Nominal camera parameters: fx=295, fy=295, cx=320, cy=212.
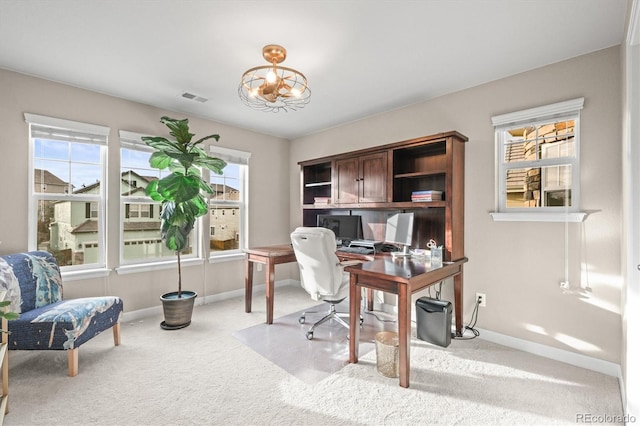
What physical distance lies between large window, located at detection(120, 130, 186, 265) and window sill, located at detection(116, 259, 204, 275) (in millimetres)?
86

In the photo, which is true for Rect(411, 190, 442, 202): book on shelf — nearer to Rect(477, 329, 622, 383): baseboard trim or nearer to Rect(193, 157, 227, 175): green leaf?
Rect(477, 329, 622, 383): baseboard trim

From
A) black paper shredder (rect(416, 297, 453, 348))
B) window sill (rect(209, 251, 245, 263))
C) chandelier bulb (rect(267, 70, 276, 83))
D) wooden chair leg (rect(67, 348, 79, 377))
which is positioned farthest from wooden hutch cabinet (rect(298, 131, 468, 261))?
wooden chair leg (rect(67, 348, 79, 377))

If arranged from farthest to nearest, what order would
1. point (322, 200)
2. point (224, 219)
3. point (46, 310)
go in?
1. point (224, 219)
2. point (322, 200)
3. point (46, 310)

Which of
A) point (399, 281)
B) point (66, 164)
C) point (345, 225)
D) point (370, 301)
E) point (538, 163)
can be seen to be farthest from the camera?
point (345, 225)

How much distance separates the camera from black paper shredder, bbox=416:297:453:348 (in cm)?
269

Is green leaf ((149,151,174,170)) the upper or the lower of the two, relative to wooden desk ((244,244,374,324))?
upper

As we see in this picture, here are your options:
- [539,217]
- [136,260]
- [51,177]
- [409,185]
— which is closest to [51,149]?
[51,177]

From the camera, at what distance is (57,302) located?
2.64 meters

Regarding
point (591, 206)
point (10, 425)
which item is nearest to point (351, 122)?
point (591, 206)

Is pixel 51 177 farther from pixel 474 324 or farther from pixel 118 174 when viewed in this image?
pixel 474 324

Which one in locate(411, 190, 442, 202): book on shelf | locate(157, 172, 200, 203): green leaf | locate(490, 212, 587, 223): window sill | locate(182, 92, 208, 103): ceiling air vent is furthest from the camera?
locate(182, 92, 208, 103): ceiling air vent

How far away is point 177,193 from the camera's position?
3.19m

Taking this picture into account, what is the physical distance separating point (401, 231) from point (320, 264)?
106 centimetres

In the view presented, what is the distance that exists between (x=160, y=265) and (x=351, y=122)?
10.6ft
